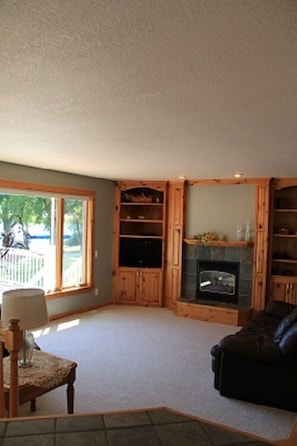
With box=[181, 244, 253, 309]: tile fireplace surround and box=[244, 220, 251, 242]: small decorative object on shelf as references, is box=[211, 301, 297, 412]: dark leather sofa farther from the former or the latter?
box=[244, 220, 251, 242]: small decorative object on shelf

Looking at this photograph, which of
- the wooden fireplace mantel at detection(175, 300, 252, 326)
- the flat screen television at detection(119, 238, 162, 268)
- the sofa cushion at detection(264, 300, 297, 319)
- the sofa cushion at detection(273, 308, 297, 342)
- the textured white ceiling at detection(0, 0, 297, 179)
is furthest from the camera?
the flat screen television at detection(119, 238, 162, 268)

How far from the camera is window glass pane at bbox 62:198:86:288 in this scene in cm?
645

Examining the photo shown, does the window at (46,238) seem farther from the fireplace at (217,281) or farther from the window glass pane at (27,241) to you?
the fireplace at (217,281)

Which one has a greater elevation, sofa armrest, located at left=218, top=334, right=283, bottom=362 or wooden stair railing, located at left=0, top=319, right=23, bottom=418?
wooden stair railing, located at left=0, top=319, right=23, bottom=418

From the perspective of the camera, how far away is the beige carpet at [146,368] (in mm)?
3314

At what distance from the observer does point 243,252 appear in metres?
6.55

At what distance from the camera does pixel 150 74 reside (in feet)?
6.05

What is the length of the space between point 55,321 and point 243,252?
349cm

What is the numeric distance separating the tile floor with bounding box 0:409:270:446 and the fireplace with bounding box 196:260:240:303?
5510 mm

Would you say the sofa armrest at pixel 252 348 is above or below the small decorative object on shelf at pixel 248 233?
below

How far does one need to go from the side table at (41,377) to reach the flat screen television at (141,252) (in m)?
4.36

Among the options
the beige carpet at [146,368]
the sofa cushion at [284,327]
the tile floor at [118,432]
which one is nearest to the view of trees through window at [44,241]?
the beige carpet at [146,368]

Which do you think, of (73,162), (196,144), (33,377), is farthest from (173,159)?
(33,377)

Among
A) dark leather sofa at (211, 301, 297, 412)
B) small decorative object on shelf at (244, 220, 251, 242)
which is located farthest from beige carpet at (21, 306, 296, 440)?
small decorative object on shelf at (244, 220, 251, 242)
